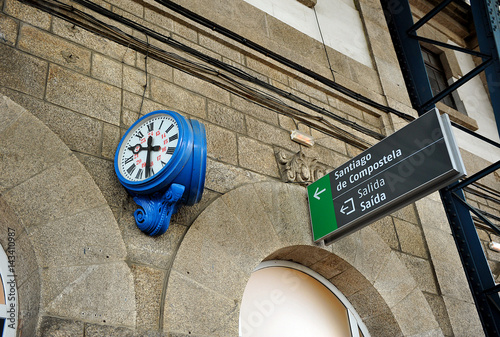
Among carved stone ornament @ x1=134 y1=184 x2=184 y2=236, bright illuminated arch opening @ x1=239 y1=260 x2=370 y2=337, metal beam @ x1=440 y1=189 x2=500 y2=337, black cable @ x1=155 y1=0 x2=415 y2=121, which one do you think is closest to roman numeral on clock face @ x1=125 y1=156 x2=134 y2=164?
carved stone ornament @ x1=134 y1=184 x2=184 y2=236

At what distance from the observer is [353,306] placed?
16.3ft

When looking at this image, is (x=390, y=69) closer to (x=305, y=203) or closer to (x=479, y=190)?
(x=479, y=190)

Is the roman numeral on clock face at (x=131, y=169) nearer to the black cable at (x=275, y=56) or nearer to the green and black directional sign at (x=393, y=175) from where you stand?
the green and black directional sign at (x=393, y=175)

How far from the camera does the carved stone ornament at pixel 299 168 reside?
16.0 feet

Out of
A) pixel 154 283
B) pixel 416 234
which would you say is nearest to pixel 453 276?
pixel 416 234

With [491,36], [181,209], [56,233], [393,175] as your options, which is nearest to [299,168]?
[393,175]

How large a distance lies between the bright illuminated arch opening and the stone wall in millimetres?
111

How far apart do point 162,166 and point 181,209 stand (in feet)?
1.69

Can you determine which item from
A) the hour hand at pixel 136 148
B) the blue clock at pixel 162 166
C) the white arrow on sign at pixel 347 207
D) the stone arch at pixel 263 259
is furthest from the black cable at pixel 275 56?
the white arrow on sign at pixel 347 207

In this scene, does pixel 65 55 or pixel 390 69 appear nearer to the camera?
pixel 65 55

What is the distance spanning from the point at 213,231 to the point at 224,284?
39 cm

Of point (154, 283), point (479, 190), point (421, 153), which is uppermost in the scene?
point (479, 190)

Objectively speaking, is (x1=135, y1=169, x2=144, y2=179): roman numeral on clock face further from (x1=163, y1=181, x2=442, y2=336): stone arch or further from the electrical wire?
the electrical wire

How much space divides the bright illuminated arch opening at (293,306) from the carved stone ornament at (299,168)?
73 centimetres
